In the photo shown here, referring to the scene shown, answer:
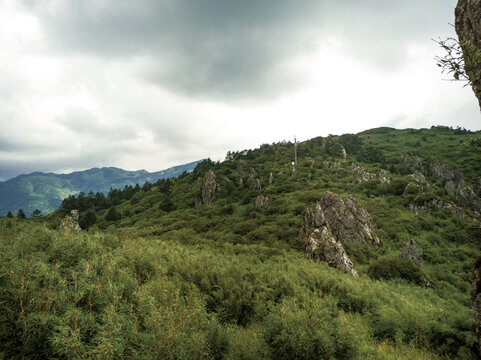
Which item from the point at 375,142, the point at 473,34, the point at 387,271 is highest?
the point at 375,142

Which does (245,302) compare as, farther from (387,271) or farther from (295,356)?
(387,271)

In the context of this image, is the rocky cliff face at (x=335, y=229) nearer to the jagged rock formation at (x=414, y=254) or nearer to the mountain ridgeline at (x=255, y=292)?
the mountain ridgeline at (x=255, y=292)

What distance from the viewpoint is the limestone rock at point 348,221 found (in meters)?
22.0

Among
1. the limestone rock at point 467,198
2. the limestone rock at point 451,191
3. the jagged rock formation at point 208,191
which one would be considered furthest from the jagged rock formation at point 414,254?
the jagged rock formation at point 208,191

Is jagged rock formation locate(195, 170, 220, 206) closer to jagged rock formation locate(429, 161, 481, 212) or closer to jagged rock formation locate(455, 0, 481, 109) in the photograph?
jagged rock formation locate(429, 161, 481, 212)

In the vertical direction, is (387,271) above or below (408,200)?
below

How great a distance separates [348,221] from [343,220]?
511 mm

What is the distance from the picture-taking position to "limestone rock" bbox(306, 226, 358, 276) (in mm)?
15547

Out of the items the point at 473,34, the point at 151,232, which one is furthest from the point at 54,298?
the point at 151,232

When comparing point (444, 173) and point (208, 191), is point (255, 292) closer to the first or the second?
point (208, 191)

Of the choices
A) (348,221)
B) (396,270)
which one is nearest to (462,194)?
(348,221)

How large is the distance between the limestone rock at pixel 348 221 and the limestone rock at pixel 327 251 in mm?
4210

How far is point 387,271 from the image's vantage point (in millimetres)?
15367

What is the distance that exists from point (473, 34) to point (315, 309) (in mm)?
8254
